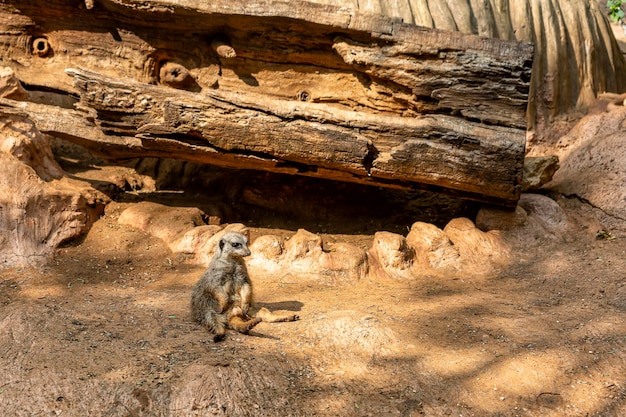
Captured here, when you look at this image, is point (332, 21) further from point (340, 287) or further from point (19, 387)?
point (19, 387)

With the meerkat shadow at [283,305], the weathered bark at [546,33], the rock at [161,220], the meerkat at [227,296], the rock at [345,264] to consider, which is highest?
the weathered bark at [546,33]

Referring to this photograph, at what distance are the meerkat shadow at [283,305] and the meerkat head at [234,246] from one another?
475 mm

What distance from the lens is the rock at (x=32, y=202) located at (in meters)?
5.36

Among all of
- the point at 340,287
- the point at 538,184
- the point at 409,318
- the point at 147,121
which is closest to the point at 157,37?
the point at 147,121

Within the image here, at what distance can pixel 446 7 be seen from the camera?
7.49 meters

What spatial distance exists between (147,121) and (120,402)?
2980 millimetres

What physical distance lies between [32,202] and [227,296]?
8.16 feet

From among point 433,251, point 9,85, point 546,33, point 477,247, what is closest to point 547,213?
point 477,247

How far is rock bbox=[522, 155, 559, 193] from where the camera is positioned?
6.46 metres

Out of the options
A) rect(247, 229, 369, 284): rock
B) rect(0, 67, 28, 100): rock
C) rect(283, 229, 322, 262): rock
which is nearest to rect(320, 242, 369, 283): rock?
rect(247, 229, 369, 284): rock

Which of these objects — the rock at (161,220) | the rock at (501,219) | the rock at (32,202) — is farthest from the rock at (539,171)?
the rock at (32,202)

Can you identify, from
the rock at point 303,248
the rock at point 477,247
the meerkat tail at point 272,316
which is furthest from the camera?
the rock at point 477,247

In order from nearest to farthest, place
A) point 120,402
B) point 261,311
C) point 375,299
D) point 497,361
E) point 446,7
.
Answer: point 120,402
point 497,361
point 261,311
point 375,299
point 446,7

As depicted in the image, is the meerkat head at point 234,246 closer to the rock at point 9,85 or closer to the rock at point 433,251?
the rock at point 433,251
